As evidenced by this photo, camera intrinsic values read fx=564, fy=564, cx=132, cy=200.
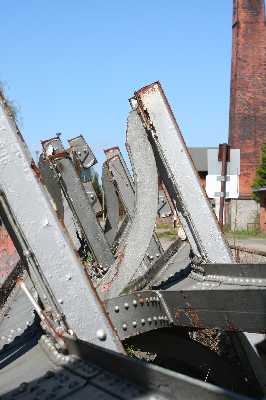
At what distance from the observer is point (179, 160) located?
498cm

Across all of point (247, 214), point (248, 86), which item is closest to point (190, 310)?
point (247, 214)

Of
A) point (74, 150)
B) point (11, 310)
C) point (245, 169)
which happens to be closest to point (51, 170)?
point (74, 150)

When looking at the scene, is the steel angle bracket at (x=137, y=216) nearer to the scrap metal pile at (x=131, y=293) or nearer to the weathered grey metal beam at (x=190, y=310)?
the scrap metal pile at (x=131, y=293)

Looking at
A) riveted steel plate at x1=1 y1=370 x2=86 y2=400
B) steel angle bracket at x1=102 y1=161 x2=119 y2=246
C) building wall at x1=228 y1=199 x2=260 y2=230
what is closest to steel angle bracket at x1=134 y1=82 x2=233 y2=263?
riveted steel plate at x1=1 y1=370 x2=86 y2=400

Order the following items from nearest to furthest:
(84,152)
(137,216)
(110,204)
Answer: (137,216)
(84,152)
(110,204)

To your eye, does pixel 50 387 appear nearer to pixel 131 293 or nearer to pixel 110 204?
pixel 131 293

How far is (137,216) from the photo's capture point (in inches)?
188

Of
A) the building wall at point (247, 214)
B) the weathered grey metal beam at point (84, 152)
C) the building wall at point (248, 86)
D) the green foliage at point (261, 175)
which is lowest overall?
the building wall at point (247, 214)

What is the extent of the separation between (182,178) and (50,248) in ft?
7.18

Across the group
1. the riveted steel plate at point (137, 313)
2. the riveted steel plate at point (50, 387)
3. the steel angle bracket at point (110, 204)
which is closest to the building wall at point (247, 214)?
the steel angle bracket at point (110, 204)

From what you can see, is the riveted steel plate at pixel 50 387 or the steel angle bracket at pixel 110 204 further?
the steel angle bracket at pixel 110 204

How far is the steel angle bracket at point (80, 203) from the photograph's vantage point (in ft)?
23.3

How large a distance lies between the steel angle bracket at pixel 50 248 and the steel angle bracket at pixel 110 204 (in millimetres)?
6479

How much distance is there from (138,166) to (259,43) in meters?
37.0
